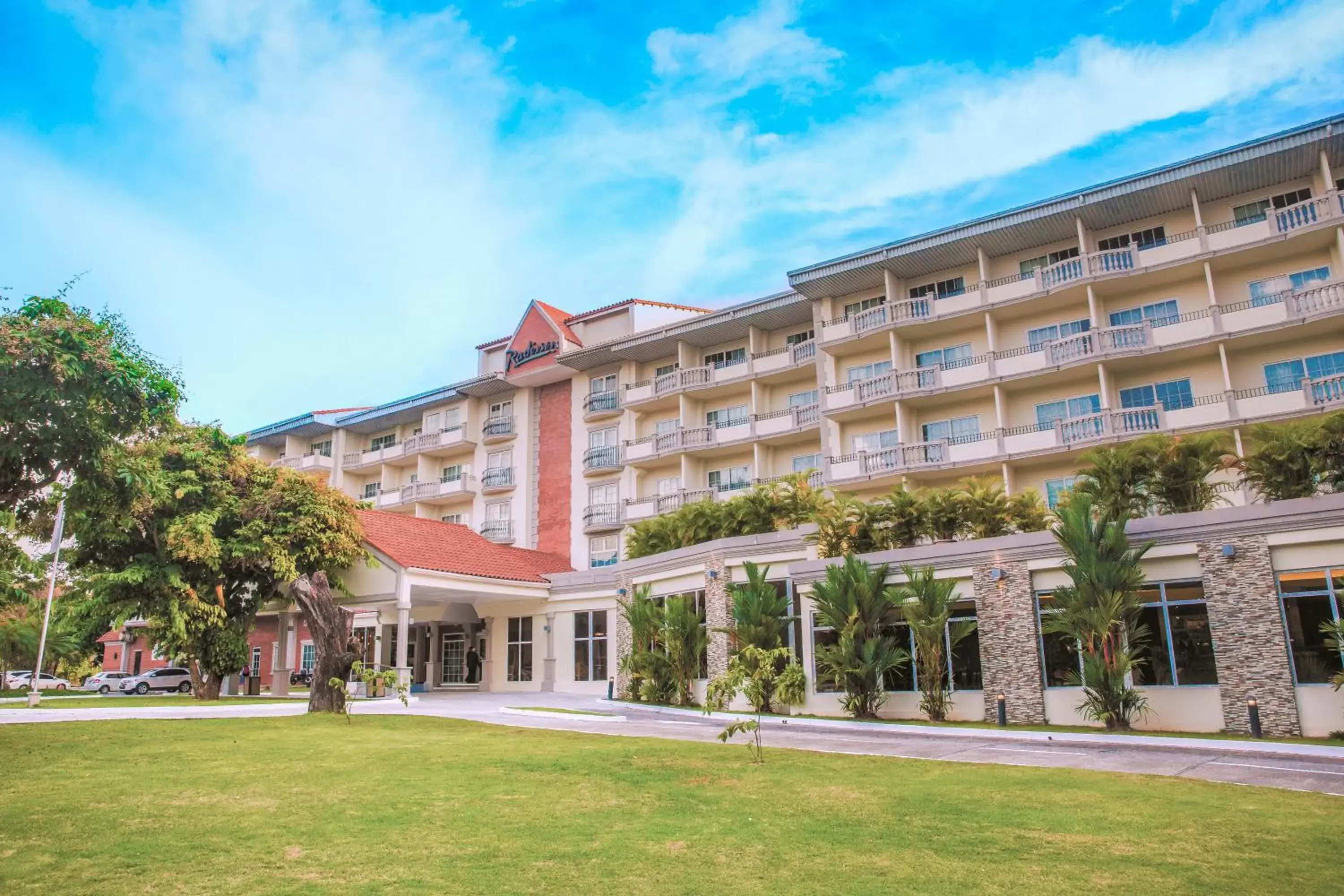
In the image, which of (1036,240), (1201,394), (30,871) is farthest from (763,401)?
(30,871)

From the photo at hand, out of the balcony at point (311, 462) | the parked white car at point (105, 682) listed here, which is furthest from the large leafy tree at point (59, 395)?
the balcony at point (311, 462)

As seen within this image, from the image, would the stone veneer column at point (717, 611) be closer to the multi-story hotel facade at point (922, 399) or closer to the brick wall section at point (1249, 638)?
the multi-story hotel facade at point (922, 399)

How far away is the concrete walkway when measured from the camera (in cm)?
A: 1288

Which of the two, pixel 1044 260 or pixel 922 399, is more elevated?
pixel 1044 260

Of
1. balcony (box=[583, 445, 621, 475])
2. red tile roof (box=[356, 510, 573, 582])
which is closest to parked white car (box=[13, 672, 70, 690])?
red tile roof (box=[356, 510, 573, 582])

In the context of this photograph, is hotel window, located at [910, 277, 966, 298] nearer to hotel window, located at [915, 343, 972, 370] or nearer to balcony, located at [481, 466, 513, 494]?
hotel window, located at [915, 343, 972, 370]

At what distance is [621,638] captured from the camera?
3145 centimetres

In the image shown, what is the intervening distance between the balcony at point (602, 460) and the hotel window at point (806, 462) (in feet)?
25.3

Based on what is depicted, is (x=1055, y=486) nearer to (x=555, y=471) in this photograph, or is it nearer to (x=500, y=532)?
(x=555, y=471)

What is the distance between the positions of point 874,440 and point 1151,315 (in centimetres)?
942

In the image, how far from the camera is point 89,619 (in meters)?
29.1

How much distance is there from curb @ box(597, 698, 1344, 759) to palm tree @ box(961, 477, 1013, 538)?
5.28 meters

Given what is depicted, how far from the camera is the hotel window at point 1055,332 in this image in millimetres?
30203

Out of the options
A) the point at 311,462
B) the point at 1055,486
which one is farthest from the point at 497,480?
the point at 1055,486
